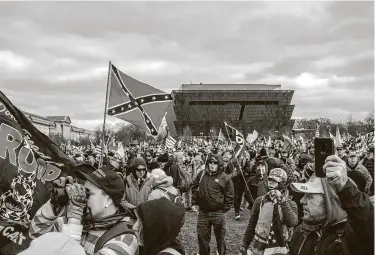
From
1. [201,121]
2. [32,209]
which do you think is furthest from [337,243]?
[201,121]

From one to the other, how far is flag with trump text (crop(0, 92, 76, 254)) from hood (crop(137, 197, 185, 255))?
180 cm

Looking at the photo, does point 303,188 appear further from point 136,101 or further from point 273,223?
point 136,101

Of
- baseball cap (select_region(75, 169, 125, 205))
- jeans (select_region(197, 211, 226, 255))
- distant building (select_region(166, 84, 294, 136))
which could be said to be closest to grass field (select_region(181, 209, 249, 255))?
jeans (select_region(197, 211, 226, 255))

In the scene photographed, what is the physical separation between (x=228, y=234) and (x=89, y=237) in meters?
7.36

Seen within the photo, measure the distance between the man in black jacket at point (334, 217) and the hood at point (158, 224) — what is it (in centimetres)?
85

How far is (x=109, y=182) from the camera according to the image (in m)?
3.09

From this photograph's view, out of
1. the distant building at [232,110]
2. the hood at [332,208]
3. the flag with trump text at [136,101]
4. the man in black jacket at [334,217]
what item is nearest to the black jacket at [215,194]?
the flag with trump text at [136,101]

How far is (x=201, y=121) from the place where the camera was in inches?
3533

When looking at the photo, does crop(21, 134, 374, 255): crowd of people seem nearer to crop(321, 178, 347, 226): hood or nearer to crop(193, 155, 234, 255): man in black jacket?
crop(321, 178, 347, 226): hood

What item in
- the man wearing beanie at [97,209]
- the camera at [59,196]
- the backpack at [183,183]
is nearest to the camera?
the man wearing beanie at [97,209]

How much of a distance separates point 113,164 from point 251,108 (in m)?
94.0

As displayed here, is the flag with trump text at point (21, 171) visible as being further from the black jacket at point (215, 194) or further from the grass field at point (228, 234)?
the grass field at point (228, 234)

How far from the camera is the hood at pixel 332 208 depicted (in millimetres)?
3363

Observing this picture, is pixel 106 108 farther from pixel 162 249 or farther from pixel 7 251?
pixel 162 249
